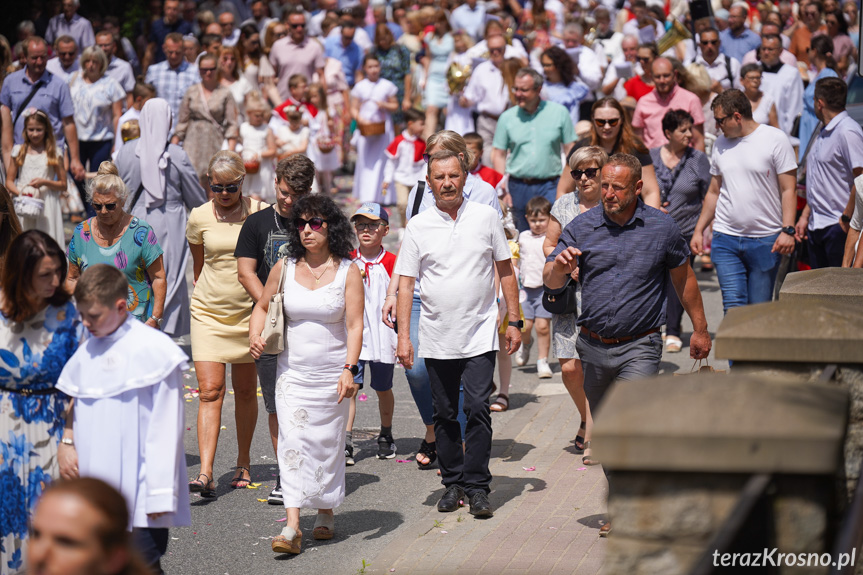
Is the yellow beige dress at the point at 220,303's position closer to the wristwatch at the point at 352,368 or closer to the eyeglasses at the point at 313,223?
the eyeglasses at the point at 313,223

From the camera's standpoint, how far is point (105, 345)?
4.94 meters

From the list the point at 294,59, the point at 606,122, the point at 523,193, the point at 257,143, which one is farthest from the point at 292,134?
the point at 606,122

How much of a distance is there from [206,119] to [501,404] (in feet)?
21.0

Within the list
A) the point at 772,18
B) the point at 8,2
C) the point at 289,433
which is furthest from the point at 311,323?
the point at 8,2

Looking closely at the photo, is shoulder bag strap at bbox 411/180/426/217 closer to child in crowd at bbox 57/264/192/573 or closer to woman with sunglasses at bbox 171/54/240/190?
child in crowd at bbox 57/264/192/573

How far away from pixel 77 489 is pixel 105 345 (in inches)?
72.4

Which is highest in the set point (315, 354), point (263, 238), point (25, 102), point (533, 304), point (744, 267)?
point (25, 102)

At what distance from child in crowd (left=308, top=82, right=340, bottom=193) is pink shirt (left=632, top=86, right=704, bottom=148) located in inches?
202

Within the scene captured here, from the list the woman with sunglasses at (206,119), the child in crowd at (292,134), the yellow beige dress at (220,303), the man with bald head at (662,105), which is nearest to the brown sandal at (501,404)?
the yellow beige dress at (220,303)

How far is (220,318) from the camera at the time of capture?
7574mm

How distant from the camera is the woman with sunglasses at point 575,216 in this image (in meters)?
7.86

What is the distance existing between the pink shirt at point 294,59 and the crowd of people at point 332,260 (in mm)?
1749

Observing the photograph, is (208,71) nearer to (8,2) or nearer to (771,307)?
(8,2)

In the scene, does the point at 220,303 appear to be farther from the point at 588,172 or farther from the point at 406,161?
the point at 406,161
